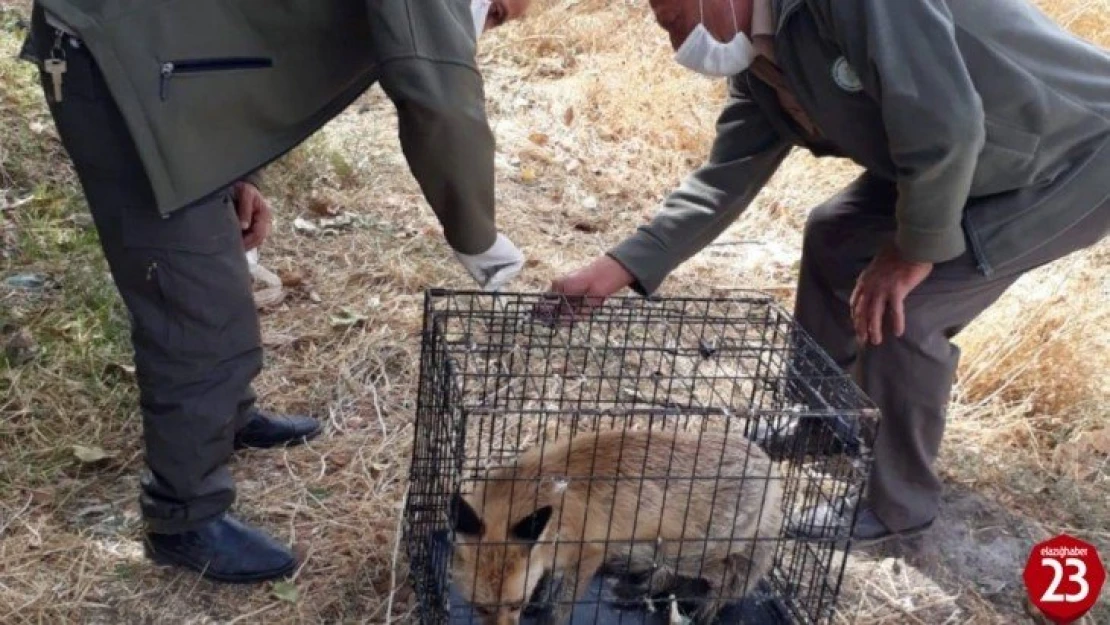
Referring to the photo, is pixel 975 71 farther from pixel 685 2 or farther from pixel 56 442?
pixel 56 442

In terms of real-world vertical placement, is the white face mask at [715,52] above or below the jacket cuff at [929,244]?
above

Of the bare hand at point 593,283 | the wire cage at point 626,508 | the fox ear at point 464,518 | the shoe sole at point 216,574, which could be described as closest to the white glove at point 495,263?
the wire cage at point 626,508

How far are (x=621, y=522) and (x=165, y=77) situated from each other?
1.85 metres

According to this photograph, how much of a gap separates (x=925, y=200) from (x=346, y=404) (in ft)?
8.08

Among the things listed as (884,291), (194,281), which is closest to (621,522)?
(884,291)

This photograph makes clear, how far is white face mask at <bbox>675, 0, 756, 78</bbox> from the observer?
3.20 meters

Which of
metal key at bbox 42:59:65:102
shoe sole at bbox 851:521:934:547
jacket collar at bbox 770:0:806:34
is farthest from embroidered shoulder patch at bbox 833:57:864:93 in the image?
metal key at bbox 42:59:65:102

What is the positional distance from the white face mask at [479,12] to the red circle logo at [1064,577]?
2.72 metres

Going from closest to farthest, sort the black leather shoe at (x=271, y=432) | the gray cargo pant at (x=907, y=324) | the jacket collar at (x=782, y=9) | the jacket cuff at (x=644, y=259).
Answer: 1. the jacket collar at (x=782, y=9)
2. the gray cargo pant at (x=907, y=324)
3. the jacket cuff at (x=644, y=259)
4. the black leather shoe at (x=271, y=432)

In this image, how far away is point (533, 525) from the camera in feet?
9.19

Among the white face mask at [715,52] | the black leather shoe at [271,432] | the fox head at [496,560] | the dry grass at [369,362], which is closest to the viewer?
the fox head at [496,560]

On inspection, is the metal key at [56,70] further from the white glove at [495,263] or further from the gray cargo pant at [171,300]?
the white glove at [495,263]

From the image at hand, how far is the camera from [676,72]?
805 cm

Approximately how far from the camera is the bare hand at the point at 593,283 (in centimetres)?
352
